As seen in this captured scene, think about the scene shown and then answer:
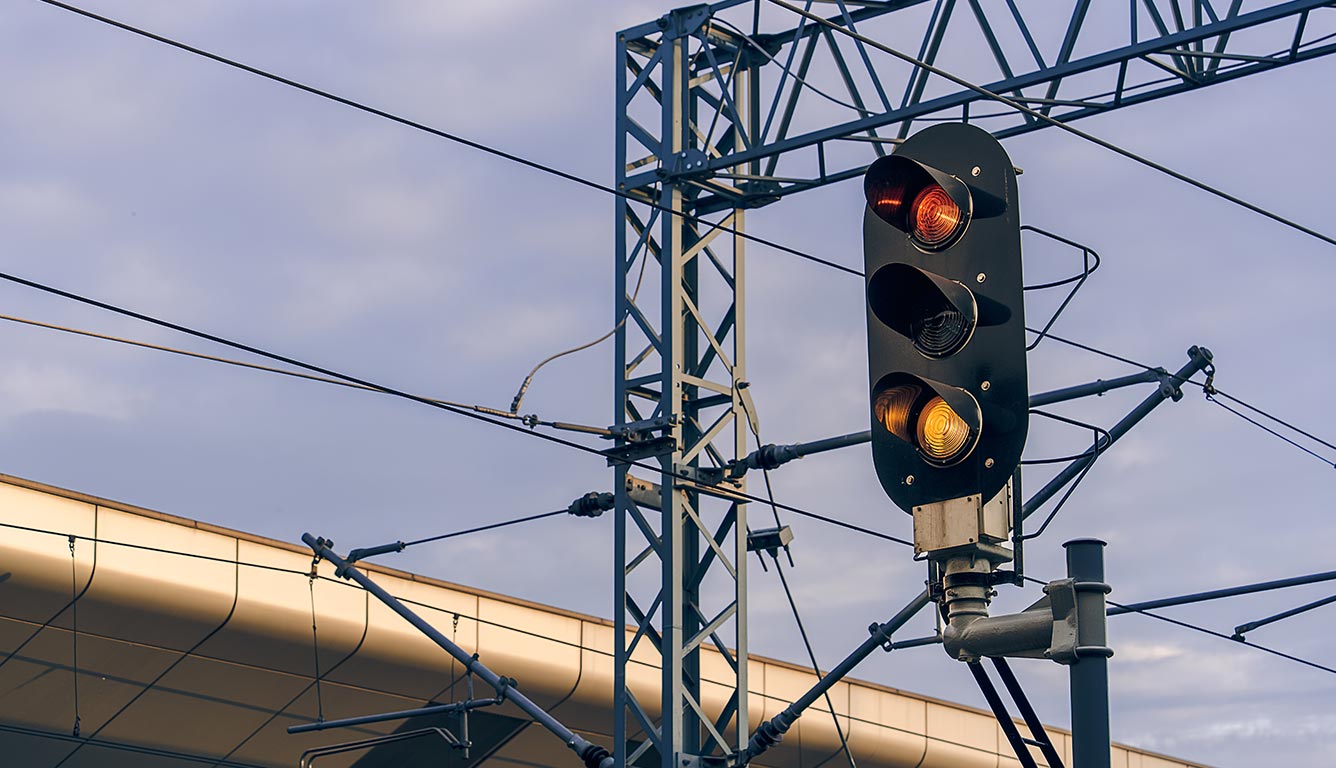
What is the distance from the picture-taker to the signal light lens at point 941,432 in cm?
454

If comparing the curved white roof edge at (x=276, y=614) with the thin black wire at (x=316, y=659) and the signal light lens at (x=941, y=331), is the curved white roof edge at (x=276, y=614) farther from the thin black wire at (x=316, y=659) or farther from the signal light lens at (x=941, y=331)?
the signal light lens at (x=941, y=331)

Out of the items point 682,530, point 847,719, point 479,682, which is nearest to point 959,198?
point 682,530

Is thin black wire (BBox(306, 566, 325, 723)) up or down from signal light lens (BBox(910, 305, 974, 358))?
up

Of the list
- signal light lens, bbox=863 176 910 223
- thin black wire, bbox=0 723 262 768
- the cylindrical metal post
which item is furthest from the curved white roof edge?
signal light lens, bbox=863 176 910 223

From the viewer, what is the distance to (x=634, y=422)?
51.1ft

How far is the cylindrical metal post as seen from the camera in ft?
15.0

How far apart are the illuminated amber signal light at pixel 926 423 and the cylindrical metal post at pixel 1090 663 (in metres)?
0.58

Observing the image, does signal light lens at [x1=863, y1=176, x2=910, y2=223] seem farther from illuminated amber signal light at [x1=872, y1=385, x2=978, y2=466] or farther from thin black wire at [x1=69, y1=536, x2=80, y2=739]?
thin black wire at [x1=69, y1=536, x2=80, y2=739]

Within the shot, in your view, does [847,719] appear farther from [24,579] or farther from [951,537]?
[951,537]

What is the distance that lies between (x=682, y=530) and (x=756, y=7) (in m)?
4.43

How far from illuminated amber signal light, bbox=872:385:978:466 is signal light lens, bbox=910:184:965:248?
365 millimetres

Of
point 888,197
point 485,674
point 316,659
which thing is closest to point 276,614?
point 316,659

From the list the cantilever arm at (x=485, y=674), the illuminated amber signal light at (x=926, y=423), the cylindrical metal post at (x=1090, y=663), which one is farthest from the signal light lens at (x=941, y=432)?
the cantilever arm at (x=485, y=674)

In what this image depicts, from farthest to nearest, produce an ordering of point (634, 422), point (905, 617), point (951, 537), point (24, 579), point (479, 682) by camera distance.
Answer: point (479, 682) → point (24, 579) → point (634, 422) → point (905, 617) → point (951, 537)
